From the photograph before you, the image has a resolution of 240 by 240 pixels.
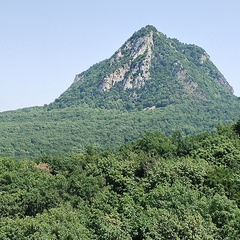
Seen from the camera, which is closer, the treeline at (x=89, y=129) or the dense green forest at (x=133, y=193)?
the dense green forest at (x=133, y=193)

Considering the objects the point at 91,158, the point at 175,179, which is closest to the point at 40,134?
the point at 91,158

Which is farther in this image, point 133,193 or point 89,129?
point 89,129

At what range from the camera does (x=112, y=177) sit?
155ft

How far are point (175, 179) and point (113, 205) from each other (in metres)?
6.63

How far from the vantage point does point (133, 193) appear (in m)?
42.6

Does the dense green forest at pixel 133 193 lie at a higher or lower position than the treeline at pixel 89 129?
lower

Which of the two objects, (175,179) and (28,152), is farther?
(28,152)

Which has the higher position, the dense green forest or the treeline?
the treeline

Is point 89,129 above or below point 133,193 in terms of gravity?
above

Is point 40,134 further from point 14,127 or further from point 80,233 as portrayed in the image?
point 80,233

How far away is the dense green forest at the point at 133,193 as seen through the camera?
31.6 metres

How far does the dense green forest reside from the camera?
31641 millimetres

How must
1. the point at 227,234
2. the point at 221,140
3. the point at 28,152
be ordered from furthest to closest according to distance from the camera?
1. the point at 28,152
2. the point at 221,140
3. the point at 227,234

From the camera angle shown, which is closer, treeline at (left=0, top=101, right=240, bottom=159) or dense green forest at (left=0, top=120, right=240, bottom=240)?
dense green forest at (left=0, top=120, right=240, bottom=240)
